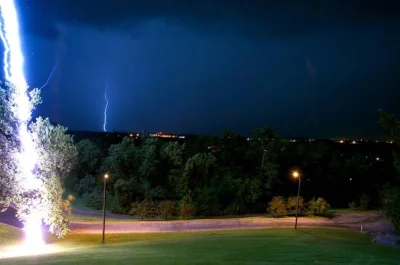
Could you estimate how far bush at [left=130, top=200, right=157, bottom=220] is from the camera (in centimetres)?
4456

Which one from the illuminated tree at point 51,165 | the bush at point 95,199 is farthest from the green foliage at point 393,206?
the bush at point 95,199

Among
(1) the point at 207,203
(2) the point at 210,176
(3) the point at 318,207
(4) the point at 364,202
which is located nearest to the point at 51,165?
(1) the point at 207,203

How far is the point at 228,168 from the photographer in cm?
5344

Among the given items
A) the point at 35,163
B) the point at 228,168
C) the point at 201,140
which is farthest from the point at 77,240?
the point at 201,140

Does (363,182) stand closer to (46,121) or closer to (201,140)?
(201,140)

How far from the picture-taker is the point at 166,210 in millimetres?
43656

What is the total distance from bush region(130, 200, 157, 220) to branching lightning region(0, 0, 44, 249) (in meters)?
17.7

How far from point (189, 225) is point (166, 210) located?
26.7 ft

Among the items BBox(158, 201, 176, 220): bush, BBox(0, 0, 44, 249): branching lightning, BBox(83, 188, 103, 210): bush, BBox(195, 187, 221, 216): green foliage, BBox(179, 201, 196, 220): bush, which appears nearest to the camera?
BBox(0, 0, 44, 249): branching lightning

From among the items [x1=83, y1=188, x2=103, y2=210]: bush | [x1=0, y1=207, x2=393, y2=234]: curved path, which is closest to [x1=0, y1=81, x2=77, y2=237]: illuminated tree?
[x1=0, y1=207, x2=393, y2=234]: curved path

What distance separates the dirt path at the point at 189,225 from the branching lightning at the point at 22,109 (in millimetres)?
5242

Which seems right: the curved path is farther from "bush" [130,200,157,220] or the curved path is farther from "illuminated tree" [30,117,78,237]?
"bush" [130,200,157,220]

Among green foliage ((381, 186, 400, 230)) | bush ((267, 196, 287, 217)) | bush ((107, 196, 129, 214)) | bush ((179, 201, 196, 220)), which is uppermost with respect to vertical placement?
green foliage ((381, 186, 400, 230))

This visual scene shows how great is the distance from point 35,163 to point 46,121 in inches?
108
